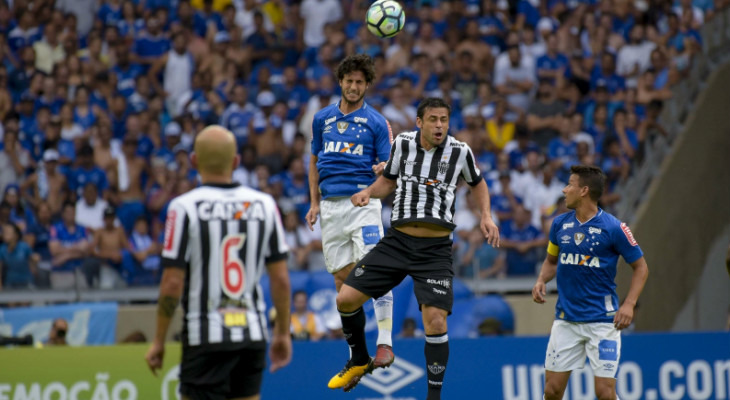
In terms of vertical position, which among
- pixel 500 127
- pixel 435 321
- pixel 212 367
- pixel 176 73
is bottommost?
pixel 435 321

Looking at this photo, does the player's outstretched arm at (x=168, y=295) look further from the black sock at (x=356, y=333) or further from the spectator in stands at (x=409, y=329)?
the spectator in stands at (x=409, y=329)

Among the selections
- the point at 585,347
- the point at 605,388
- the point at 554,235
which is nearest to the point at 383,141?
the point at 554,235

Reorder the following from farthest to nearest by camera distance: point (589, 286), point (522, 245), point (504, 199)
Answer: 1. point (504, 199)
2. point (522, 245)
3. point (589, 286)

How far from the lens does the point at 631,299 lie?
8.99m

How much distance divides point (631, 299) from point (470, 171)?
174 cm

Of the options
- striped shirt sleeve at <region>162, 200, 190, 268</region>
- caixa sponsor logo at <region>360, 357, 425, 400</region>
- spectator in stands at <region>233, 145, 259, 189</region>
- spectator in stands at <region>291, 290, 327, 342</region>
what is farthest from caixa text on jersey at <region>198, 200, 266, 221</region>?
spectator in stands at <region>233, 145, 259, 189</region>

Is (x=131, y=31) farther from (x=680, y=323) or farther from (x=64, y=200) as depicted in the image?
(x=680, y=323)

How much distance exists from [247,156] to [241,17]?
4.40 meters

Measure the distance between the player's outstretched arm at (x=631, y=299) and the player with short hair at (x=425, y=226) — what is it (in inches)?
52.7

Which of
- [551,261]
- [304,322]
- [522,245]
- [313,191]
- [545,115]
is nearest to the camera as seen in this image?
[551,261]

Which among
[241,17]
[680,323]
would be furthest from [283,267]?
[241,17]

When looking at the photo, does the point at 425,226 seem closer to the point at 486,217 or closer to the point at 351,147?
the point at 486,217

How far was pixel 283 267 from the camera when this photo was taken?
257 inches

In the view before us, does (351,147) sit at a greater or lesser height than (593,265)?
greater
